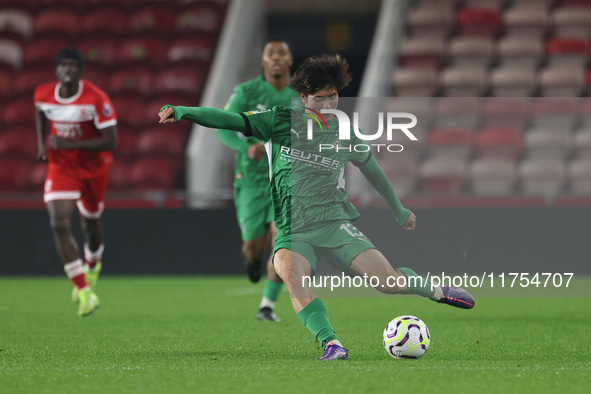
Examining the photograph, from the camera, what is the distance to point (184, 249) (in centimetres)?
1132

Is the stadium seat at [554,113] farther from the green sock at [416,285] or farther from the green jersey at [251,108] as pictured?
the green sock at [416,285]

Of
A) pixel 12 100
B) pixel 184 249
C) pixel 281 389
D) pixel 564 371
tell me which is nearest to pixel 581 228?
pixel 184 249

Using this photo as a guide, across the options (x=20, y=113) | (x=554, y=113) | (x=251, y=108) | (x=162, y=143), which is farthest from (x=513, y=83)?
(x=20, y=113)

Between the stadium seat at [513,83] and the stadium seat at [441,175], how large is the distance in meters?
2.38

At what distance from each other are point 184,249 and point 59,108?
12.6 ft

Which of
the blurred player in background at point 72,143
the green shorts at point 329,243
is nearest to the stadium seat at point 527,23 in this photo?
the blurred player in background at point 72,143

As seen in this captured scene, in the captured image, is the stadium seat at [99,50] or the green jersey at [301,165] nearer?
the green jersey at [301,165]

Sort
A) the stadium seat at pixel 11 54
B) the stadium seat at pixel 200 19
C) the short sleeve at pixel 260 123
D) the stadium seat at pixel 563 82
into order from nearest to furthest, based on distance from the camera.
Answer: the short sleeve at pixel 260 123 < the stadium seat at pixel 563 82 < the stadium seat at pixel 11 54 < the stadium seat at pixel 200 19

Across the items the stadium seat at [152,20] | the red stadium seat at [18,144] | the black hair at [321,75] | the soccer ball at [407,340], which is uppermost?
the stadium seat at [152,20]

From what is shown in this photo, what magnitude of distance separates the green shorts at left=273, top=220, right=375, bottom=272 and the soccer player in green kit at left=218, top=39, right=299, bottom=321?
2.27 m

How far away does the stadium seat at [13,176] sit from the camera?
1252cm

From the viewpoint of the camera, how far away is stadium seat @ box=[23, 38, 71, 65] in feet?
47.2

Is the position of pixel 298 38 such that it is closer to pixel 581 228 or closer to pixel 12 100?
pixel 12 100

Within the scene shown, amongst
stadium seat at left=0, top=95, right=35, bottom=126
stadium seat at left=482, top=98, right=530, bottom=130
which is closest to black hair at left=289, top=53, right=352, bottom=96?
stadium seat at left=482, top=98, right=530, bottom=130
